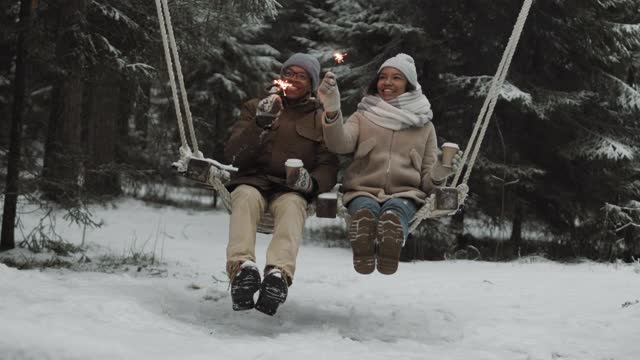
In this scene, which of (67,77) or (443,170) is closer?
(443,170)

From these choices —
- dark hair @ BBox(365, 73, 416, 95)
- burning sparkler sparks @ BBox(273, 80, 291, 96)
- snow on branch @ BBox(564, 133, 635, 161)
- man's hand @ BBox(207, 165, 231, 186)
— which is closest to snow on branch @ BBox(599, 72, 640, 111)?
snow on branch @ BBox(564, 133, 635, 161)

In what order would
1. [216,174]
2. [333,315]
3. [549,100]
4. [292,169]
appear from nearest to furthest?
1. [292,169]
2. [216,174]
3. [333,315]
4. [549,100]

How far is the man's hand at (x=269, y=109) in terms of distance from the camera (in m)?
3.89

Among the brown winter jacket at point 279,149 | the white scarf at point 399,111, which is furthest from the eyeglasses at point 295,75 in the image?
the white scarf at point 399,111

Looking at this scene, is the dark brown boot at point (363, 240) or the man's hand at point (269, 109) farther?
the man's hand at point (269, 109)

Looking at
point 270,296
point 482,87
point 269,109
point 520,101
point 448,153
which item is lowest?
point 270,296

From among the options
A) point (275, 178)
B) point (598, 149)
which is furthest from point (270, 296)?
point (598, 149)

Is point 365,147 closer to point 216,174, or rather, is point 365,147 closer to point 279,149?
point 279,149

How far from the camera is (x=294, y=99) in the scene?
4277 millimetres

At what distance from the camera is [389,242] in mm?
3684

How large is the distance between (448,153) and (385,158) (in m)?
0.42

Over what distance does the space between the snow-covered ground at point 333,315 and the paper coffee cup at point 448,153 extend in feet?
3.34

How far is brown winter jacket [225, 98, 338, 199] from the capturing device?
4.04m

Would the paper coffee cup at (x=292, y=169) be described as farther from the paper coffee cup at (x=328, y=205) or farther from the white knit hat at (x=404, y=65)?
the white knit hat at (x=404, y=65)
